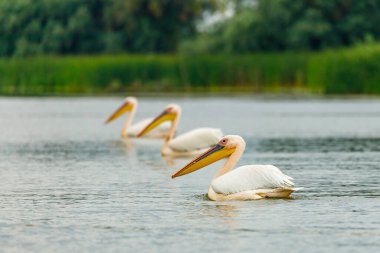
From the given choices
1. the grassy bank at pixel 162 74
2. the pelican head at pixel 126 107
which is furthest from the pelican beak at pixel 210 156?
the grassy bank at pixel 162 74

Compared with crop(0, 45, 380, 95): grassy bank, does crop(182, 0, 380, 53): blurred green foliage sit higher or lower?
higher

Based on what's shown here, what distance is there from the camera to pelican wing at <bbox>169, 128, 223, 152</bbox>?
21.1 meters

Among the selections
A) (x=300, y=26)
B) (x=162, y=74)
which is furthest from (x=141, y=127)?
(x=300, y=26)

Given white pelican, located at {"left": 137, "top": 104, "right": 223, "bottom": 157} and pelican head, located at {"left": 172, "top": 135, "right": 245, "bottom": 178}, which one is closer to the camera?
pelican head, located at {"left": 172, "top": 135, "right": 245, "bottom": 178}

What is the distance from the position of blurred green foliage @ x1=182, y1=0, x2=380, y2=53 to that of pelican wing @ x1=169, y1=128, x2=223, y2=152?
45651mm

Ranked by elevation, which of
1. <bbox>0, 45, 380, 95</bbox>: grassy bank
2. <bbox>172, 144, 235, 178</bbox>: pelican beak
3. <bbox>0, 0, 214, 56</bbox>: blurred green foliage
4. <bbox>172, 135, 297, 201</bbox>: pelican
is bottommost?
<bbox>0, 45, 380, 95</bbox>: grassy bank

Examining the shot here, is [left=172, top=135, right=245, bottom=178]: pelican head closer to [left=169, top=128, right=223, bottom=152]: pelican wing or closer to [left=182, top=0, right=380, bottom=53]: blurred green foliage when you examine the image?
[left=169, top=128, right=223, bottom=152]: pelican wing

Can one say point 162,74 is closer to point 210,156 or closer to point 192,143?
point 192,143

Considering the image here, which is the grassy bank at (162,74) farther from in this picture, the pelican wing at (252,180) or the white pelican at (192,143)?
the pelican wing at (252,180)

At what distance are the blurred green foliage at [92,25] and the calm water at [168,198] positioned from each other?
44.9 metres

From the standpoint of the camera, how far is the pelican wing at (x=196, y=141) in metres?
21.1

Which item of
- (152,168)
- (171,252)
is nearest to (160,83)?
(152,168)

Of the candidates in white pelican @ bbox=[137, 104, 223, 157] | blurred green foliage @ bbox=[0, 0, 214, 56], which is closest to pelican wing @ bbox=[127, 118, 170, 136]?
white pelican @ bbox=[137, 104, 223, 157]

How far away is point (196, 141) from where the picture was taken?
21172mm
